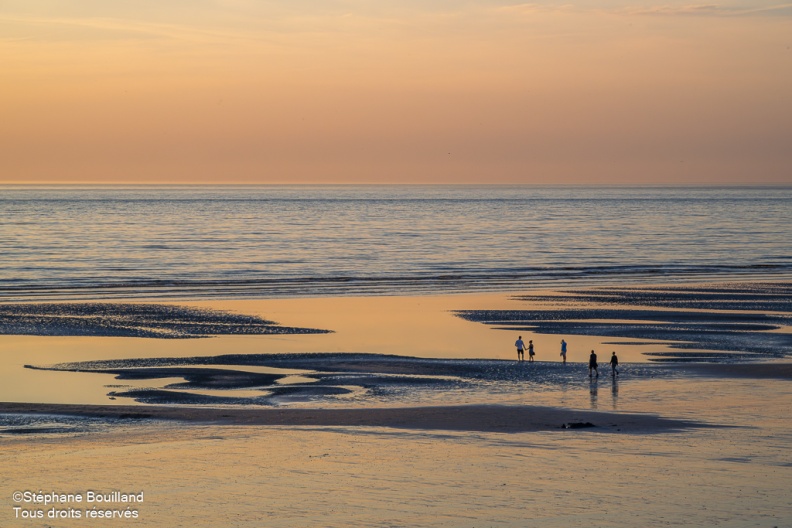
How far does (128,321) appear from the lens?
149 feet

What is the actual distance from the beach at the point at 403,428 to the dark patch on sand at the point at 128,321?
2.36ft

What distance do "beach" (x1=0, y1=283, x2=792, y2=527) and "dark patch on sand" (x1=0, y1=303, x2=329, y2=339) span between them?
28.4 inches

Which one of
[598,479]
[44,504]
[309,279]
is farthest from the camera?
[309,279]

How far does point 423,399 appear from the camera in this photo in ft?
95.0

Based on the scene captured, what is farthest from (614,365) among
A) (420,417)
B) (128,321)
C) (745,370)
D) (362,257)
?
(362,257)

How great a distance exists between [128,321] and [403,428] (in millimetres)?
24481

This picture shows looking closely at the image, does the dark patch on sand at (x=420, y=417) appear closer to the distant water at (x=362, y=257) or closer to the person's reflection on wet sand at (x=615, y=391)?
the person's reflection on wet sand at (x=615, y=391)

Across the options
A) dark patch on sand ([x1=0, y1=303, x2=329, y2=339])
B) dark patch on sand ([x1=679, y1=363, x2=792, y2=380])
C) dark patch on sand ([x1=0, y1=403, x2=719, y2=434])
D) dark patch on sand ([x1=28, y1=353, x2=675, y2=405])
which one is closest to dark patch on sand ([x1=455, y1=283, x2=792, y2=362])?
dark patch on sand ([x1=679, y1=363, x2=792, y2=380])

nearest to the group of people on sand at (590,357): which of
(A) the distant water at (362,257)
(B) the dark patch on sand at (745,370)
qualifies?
(B) the dark patch on sand at (745,370)

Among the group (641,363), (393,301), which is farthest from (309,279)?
(641,363)

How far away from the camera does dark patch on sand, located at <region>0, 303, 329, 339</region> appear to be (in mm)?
42125

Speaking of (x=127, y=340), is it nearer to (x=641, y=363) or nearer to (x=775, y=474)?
(x=641, y=363)

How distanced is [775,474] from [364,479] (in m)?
8.66

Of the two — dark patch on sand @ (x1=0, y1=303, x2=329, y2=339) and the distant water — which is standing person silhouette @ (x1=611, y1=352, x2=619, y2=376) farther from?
the distant water
